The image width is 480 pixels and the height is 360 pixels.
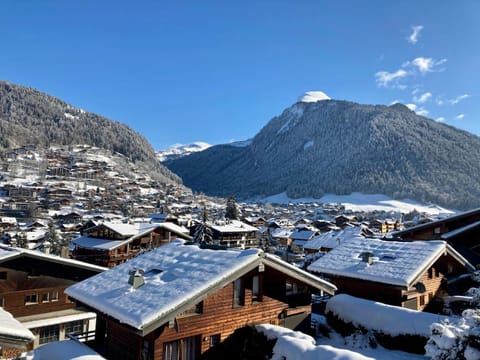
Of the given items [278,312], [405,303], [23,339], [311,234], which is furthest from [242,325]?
[311,234]

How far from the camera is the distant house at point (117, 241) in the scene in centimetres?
4322

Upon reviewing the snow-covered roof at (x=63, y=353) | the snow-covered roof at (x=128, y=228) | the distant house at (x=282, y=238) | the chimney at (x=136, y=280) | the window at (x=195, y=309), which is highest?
the chimney at (x=136, y=280)

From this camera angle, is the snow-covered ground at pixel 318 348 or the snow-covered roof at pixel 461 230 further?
the snow-covered roof at pixel 461 230

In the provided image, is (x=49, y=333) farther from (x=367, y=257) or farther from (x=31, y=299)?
(x=367, y=257)

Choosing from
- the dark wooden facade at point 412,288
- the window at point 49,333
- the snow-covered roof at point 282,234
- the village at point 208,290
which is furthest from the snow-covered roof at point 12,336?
the snow-covered roof at point 282,234

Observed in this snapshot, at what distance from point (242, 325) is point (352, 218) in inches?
4691

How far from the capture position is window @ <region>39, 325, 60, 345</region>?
22.6 metres

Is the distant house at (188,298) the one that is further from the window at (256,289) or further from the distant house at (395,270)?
the distant house at (395,270)

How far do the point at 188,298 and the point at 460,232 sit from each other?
26.7 meters

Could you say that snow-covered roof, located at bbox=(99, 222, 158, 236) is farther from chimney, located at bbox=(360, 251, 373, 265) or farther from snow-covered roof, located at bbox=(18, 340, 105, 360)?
snow-covered roof, located at bbox=(18, 340, 105, 360)

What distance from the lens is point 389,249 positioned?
22.6 metres

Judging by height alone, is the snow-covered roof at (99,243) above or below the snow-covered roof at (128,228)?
below

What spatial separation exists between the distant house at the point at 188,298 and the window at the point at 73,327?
32.1 feet

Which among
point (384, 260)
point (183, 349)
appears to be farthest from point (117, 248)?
point (183, 349)
